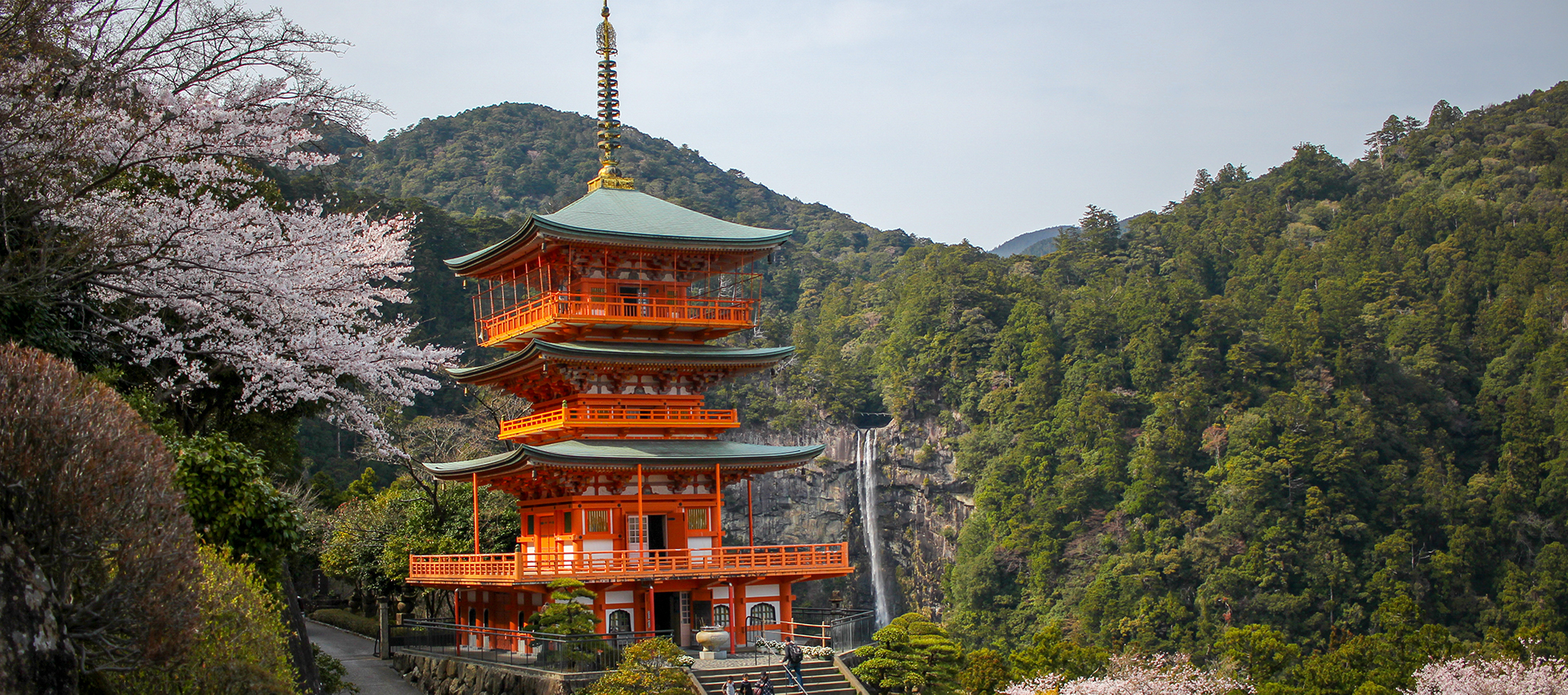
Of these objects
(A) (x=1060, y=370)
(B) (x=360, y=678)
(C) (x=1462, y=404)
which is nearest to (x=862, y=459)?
(A) (x=1060, y=370)

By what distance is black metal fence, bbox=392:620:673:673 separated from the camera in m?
21.3

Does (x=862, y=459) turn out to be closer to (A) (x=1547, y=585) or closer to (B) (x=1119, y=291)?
(B) (x=1119, y=291)

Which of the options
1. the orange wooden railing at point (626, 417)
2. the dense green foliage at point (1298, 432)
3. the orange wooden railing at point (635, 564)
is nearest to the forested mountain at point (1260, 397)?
the dense green foliage at point (1298, 432)

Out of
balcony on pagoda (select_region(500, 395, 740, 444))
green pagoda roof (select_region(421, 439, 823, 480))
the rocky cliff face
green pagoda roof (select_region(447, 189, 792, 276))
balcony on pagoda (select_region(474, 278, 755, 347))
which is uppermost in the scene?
green pagoda roof (select_region(447, 189, 792, 276))

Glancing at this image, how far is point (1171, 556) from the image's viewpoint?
5369 cm

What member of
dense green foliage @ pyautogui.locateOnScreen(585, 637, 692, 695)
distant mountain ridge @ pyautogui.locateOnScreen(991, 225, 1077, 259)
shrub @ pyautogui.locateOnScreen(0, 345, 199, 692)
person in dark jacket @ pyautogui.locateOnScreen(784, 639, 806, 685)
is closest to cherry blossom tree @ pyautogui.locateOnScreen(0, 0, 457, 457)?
shrub @ pyautogui.locateOnScreen(0, 345, 199, 692)

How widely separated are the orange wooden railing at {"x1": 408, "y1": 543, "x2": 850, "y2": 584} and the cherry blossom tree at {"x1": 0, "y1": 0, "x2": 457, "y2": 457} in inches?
301

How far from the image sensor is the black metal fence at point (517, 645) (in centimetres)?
2133

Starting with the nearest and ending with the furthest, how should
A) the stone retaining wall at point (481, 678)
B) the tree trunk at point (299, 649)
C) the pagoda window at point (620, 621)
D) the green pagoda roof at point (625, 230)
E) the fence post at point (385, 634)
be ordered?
the tree trunk at point (299, 649)
the stone retaining wall at point (481, 678)
the pagoda window at point (620, 621)
the green pagoda roof at point (625, 230)
the fence post at point (385, 634)

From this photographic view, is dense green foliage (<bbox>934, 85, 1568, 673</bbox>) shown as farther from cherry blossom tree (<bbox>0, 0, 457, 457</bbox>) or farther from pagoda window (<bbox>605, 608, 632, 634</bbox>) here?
cherry blossom tree (<bbox>0, 0, 457, 457</bbox>)

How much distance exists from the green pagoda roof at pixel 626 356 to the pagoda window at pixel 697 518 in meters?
3.00

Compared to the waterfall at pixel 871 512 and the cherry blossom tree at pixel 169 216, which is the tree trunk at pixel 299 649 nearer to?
the cherry blossom tree at pixel 169 216

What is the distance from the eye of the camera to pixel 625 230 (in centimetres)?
2600

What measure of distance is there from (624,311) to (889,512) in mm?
44094
